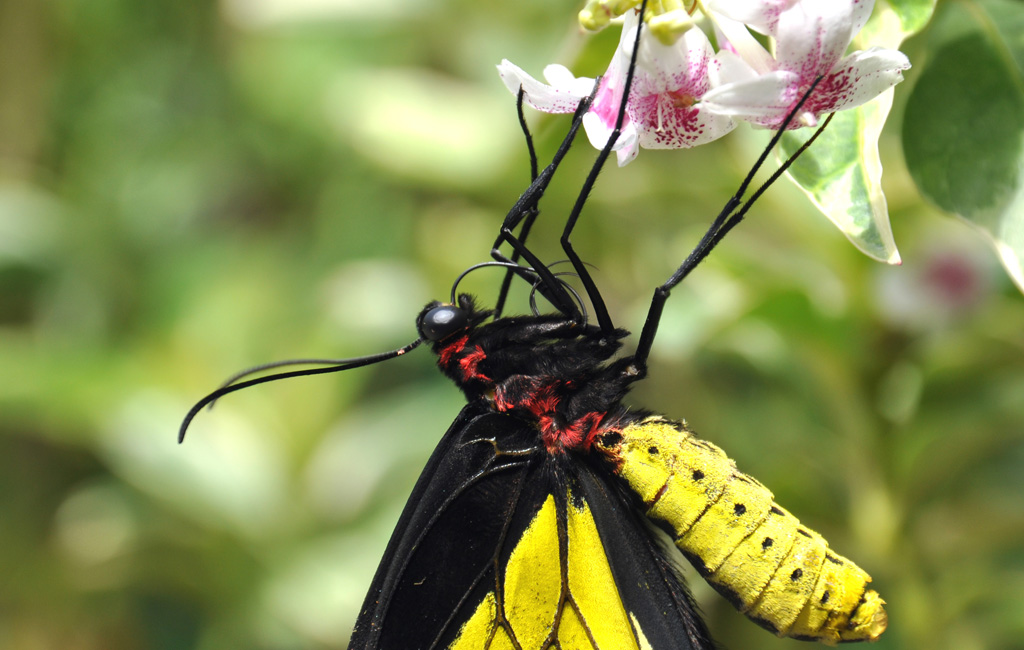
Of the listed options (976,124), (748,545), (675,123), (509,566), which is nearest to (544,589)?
(509,566)

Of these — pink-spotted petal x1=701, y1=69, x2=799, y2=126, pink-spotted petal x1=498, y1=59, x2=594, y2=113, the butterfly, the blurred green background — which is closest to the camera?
pink-spotted petal x1=701, y1=69, x2=799, y2=126

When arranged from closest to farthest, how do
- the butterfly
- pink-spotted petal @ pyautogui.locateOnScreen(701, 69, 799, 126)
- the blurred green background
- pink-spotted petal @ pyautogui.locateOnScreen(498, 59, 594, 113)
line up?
pink-spotted petal @ pyautogui.locateOnScreen(701, 69, 799, 126), pink-spotted petal @ pyautogui.locateOnScreen(498, 59, 594, 113), the butterfly, the blurred green background

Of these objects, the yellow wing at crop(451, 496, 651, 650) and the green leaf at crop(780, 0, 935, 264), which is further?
the yellow wing at crop(451, 496, 651, 650)

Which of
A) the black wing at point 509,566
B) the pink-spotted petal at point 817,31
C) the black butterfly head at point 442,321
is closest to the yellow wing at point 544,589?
the black wing at point 509,566

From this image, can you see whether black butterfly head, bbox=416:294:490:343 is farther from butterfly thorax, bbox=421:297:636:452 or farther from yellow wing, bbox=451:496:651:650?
yellow wing, bbox=451:496:651:650

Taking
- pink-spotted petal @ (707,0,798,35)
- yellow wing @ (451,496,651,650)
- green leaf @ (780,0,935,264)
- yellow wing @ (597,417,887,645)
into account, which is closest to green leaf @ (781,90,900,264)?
green leaf @ (780,0,935,264)

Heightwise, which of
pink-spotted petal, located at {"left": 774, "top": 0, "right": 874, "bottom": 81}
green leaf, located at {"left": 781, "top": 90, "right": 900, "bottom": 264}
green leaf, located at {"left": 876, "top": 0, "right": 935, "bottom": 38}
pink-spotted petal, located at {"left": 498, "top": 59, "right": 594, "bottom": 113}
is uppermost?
pink-spotted petal, located at {"left": 498, "top": 59, "right": 594, "bottom": 113}

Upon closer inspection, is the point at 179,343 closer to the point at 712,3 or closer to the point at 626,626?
the point at 626,626

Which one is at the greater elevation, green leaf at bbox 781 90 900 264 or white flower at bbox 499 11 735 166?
white flower at bbox 499 11 735 166
